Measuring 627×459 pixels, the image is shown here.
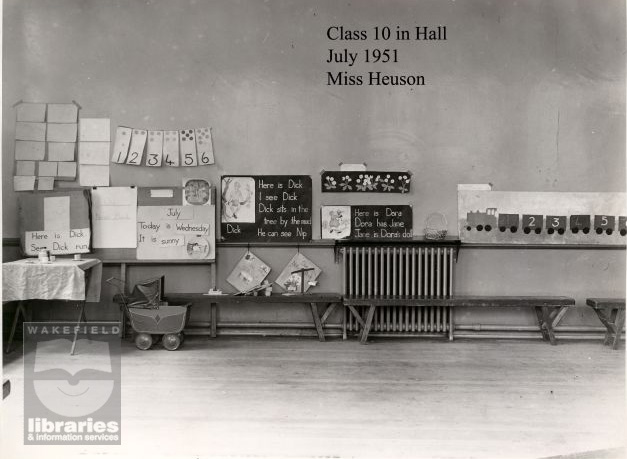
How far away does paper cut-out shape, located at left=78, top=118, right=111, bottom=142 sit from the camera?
5816mm

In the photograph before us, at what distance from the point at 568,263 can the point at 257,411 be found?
3.80m

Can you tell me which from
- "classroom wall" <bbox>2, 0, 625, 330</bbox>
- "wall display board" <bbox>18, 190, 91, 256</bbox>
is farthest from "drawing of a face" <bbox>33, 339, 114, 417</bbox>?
"classroom wall" <bbox>2, 0, 625, 330</bbox>

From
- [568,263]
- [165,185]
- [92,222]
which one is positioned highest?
[165,185]

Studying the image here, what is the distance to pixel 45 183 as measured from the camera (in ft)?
19.1

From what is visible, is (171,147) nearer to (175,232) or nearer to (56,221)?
(175,232)

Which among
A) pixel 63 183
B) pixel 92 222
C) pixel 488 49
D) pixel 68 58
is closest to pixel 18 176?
pixel 63 183

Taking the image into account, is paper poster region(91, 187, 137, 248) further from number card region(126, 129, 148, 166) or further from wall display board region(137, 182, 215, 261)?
number card region(126, 129, 148, 166)

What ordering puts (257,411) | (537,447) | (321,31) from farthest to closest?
1. (321,31)
2. (257,411)
3. (537,447)

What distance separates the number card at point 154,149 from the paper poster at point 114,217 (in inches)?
13.2

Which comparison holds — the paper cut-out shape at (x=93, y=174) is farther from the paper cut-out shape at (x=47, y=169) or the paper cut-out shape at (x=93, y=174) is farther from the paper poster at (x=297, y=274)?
the paper poster at (x=297, y=274)

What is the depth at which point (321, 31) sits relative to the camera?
578cm

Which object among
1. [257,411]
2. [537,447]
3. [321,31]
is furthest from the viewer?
[321,31]

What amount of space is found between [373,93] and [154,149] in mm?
2304

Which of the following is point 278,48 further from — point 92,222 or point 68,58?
point 92,222
